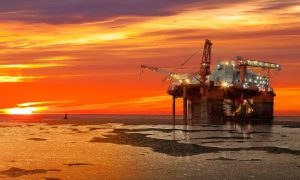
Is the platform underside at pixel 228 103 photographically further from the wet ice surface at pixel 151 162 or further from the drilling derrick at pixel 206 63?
the wet ice surface at pixel 151 162

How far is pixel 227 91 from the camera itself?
122 meters

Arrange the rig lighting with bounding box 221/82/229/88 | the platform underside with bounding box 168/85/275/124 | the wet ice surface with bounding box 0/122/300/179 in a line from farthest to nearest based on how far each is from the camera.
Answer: the rig lighting with bounding box 221/82/229/88 → the platform underside with bounding box 168/85/275/124 → the wet ice surface with bounding box 0/122/300/179

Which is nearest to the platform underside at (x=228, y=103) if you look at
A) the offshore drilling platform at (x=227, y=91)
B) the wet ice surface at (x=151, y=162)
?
the offshore drilling platform at (x=227, y=91)

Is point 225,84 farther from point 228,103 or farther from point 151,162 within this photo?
point 151,162

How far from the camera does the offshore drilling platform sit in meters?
120

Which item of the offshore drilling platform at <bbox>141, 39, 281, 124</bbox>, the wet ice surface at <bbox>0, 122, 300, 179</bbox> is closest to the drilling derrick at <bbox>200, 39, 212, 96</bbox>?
the offshore drilling platform at <bbox>141, 39, 281, 124</bbox>

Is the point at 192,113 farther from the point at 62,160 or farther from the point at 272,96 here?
the point at 62,160

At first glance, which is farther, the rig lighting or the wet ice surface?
the rig lighting

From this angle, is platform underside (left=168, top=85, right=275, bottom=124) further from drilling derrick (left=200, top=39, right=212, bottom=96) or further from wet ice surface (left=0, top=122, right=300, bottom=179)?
wet ice surface (left=0, top=122, right=300, bottom=179)

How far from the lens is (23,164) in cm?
3297

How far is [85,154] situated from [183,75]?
3444 inches

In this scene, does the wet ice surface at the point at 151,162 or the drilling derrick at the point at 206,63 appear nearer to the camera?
the wet ice surface at the point at 151,162

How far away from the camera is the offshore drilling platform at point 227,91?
393 feet

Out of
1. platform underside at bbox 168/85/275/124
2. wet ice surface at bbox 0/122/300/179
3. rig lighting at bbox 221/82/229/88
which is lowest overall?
wet ice surface at bbox 0/122/300/179
